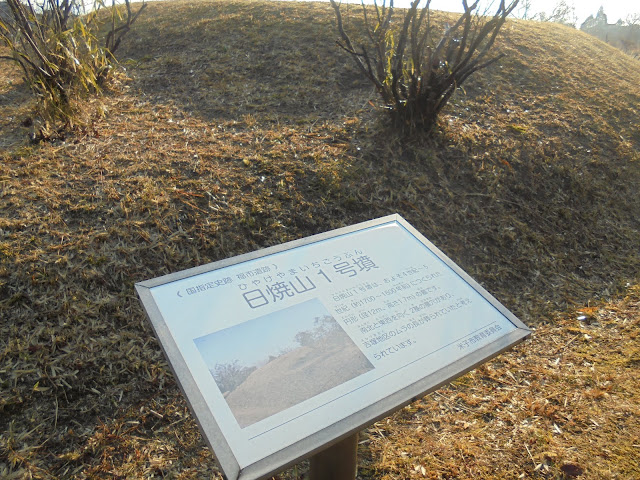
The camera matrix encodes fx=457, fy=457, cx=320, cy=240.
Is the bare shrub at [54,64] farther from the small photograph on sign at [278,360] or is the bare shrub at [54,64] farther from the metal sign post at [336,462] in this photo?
the metal sign post at [336,462]

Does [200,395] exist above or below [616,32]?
above

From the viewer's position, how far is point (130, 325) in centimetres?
213

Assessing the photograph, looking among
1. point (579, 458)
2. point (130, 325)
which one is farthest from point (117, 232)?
point (579, 458)

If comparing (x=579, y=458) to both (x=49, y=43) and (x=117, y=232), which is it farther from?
(x=49, y=43)

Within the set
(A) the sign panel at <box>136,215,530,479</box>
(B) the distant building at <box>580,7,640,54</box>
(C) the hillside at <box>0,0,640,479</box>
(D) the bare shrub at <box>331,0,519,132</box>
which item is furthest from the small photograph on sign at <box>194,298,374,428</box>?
(B) the distant building at <box>580,7,640,54</box>

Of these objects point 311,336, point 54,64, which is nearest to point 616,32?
point 54,64

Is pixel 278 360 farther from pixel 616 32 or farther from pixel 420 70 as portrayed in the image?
pixel 616 32

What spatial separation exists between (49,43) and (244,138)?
60.6 inches

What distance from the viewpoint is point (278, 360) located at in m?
1.25

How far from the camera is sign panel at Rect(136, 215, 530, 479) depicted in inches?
43.6

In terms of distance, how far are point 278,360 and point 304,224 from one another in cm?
155

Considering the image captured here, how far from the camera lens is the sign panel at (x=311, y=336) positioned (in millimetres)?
1108

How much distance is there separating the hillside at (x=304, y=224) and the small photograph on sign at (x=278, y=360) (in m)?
0.76

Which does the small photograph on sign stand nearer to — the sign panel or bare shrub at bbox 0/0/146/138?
the sign panel
